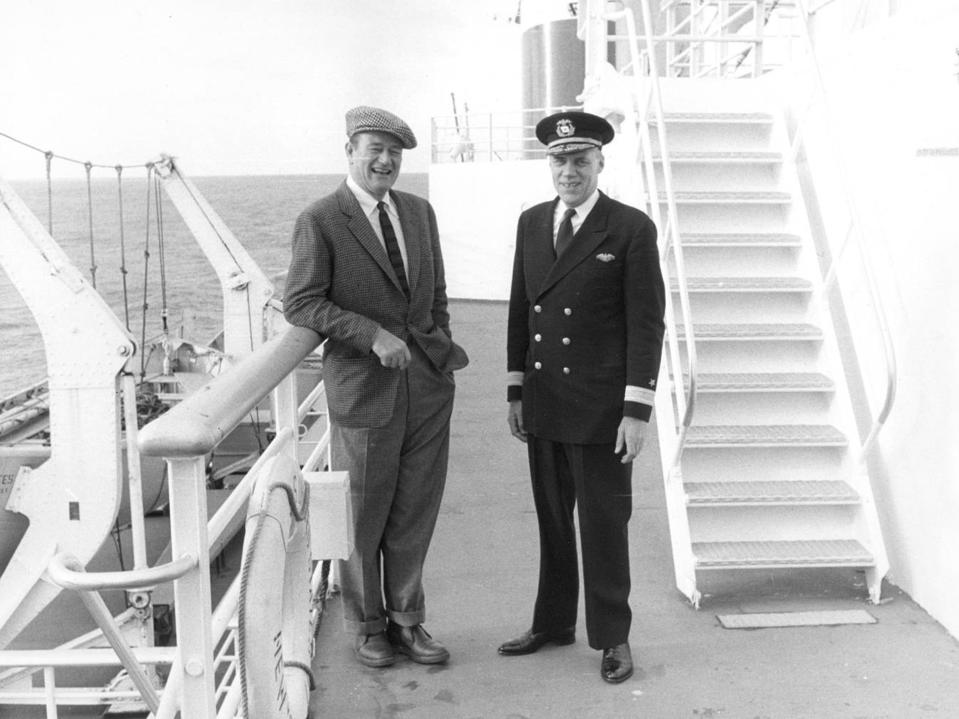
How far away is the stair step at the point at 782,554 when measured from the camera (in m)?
2.92

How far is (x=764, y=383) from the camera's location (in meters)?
3.31

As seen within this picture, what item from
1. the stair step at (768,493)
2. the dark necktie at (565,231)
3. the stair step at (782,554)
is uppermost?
the dark necktie at (565,231)

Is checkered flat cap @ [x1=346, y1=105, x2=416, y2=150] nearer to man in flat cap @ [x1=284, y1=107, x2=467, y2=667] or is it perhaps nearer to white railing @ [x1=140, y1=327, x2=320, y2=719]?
man in flat cap @ [x1=284, y1=107, x2=467, y2=667]

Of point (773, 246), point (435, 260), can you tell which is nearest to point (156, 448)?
point (435, 260)

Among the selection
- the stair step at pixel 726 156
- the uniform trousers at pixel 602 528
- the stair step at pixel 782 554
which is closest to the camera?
the uniform trousers at pixel 602 528

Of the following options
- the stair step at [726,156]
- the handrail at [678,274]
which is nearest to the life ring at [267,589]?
the handrail at [678,274]

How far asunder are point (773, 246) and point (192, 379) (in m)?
8.23

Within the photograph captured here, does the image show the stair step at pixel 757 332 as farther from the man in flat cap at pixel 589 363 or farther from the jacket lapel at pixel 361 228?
the jacket lapel at pixel 361 228

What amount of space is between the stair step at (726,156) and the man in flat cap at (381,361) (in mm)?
1848

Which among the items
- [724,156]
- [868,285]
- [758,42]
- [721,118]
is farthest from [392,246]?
[758,42]

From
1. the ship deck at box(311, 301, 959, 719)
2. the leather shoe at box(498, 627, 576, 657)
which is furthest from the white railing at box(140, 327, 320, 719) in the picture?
the leather shoe at box(498, 627, 576, 657)

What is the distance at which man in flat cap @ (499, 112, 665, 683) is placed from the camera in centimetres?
231

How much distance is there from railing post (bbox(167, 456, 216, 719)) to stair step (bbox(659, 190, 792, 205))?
2889 mm

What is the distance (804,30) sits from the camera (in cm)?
354
